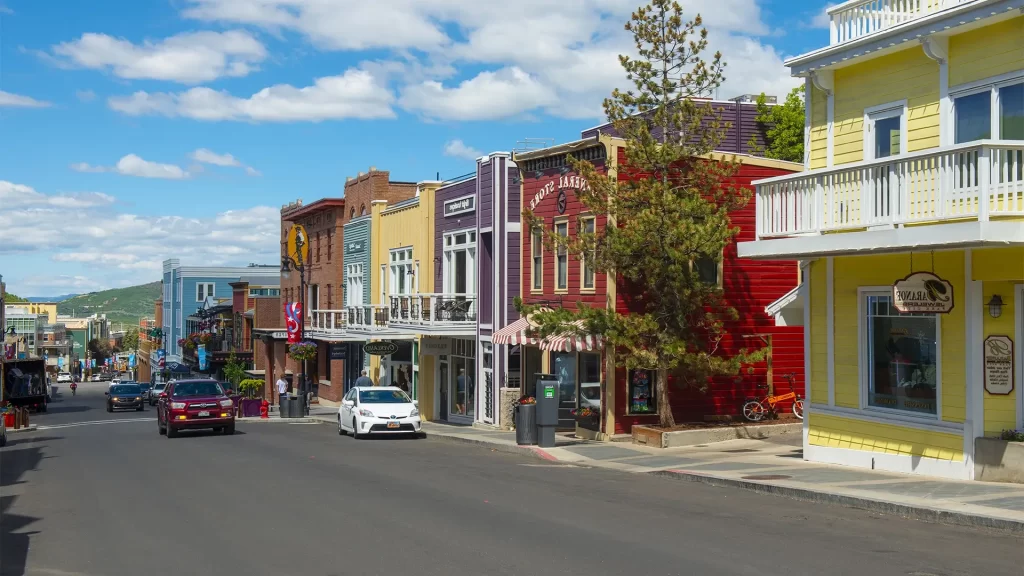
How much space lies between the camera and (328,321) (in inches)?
1929

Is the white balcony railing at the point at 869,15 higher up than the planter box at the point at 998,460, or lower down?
higher up

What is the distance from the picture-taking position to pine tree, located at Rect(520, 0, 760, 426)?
72.1ft

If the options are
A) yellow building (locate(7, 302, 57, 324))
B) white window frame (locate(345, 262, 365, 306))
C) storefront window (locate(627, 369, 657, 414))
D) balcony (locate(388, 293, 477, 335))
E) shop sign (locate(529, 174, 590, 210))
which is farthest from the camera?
yellow building (locate(7, 302, 57, 324))

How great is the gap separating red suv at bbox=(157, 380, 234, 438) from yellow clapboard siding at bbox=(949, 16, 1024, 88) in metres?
21.2

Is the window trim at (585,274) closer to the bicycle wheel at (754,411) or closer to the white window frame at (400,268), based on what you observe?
the bicycle wheel at (754,411)

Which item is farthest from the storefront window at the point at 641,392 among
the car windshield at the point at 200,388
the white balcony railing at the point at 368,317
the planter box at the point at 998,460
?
the white balcony railing at the point at 368,317

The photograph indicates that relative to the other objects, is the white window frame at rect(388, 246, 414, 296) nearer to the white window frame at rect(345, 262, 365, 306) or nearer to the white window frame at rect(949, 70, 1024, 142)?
the white window frame at rect(345, 262, 365, 306)

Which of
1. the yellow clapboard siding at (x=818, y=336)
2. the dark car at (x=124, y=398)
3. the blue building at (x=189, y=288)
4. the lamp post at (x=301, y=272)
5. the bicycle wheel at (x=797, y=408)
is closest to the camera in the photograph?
the yellow clapboard siding at (x=818, y=336)

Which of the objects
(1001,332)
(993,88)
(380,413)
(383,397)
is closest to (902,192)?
(993,88)

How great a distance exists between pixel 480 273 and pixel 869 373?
51.5 ft

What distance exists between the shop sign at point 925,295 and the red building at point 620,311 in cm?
942

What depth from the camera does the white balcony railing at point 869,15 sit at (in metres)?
16.7

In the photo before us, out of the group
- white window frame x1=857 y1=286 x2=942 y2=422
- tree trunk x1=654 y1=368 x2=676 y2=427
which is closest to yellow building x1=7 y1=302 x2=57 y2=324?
tree trunk x1=654 y1=368 x2=676 y2=427

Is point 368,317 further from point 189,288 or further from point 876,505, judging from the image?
point 189,288
